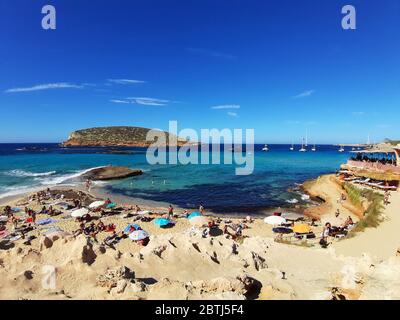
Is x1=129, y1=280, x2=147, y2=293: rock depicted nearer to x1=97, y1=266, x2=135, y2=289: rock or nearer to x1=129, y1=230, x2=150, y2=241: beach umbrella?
x1=97, y1=266, x2=135, y2=289: rock

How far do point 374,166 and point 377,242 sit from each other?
24.5m

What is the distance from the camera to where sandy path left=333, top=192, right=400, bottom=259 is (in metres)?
15.2

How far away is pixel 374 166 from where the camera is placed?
37562 millimetres

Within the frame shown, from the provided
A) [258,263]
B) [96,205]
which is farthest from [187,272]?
[96,205]

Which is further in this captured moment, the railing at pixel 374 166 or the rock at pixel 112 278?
the railing at pixel 374 166

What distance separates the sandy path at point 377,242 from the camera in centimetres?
1518

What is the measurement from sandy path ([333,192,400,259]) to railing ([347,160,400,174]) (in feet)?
51.4

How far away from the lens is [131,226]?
Answer: 2317 centimetres

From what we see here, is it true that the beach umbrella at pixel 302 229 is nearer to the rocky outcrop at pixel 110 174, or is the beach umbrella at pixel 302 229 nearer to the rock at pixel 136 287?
the rock at pixel 136 287

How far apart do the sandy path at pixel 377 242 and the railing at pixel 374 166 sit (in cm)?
1567

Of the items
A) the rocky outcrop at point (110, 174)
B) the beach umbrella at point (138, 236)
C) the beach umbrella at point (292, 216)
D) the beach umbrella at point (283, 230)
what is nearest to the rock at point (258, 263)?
the beach umbrella at point (138, 236)

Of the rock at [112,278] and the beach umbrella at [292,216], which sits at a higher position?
the rock at [112,278]

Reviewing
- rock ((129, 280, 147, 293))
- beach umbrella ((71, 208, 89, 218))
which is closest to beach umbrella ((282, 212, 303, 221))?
beach umbrella ((71, 208, 89, 218))
